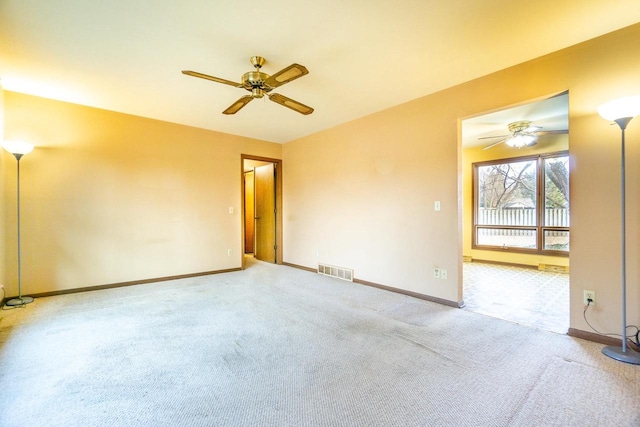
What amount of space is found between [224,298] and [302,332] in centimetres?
151

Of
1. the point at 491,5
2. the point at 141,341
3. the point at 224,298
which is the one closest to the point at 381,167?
the point at 491,5

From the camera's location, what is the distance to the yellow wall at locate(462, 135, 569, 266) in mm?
5168

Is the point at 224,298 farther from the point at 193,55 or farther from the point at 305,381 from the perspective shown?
the point at 193,55

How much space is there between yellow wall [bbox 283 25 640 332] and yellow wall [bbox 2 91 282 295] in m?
1.62

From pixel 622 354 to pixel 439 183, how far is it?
2.16 metres

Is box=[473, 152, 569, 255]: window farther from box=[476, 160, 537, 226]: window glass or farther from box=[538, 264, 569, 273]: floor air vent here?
box=[538, 264, 569, 273]: floor air vent

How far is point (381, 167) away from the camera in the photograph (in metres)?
4.05

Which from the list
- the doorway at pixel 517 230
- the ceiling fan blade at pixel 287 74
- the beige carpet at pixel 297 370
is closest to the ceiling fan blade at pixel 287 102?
the ceiling fan blade at pixel 287 74

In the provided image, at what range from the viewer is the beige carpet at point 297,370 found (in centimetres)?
148

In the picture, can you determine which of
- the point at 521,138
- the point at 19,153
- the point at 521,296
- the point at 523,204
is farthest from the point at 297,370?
the point at 523,204

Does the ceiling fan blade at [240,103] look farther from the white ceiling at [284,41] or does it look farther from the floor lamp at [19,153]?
the floor lamp at [19,153]

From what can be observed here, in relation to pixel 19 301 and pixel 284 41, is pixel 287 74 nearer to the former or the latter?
pixel 284 41

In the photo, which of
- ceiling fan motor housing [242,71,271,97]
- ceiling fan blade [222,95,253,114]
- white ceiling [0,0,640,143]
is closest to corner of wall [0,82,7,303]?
white ceiling [0,0,640,143]

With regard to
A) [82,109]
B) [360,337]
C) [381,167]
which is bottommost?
[360,337]
